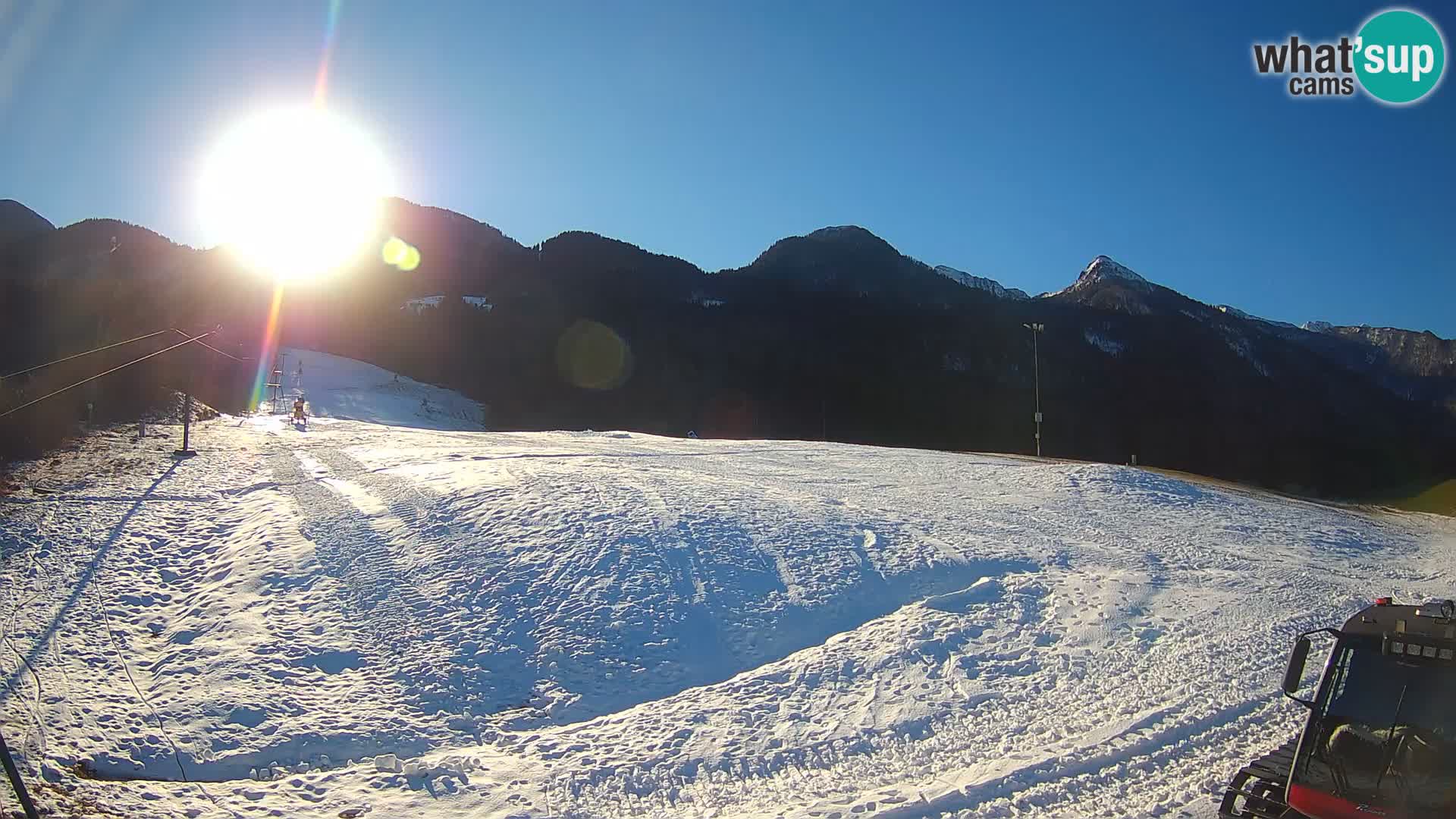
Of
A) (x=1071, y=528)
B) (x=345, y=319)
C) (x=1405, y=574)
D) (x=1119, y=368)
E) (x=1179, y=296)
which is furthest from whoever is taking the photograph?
(x=1179, y=296)

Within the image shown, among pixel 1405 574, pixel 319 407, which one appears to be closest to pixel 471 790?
pixel 1405 574

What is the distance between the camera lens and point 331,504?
17.9m

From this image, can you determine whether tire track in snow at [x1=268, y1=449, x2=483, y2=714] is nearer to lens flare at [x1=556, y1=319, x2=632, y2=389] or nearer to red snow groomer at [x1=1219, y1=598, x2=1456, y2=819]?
red snow groomer at [x1=1219, y1=598, x2=1456, y2=819]

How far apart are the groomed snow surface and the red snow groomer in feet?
3.47

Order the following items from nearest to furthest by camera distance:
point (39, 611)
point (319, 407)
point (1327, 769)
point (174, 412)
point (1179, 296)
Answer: point (1327, 769) → point (39, 611) → point (174, 412) → point (319, 407) → point (1179, 296)

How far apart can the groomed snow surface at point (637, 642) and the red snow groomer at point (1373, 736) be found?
106cm

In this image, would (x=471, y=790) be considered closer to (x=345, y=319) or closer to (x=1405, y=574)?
(x=1405, y=574)

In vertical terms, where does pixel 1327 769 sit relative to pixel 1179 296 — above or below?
below

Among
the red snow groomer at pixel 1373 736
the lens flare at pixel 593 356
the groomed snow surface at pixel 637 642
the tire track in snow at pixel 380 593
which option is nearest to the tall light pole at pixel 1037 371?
the groomed snow surface at pixel 637 642

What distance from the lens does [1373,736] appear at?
18.6ft

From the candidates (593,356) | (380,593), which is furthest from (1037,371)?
(380,593)

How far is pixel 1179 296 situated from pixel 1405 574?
204m

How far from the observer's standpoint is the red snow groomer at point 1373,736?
5.32 metres

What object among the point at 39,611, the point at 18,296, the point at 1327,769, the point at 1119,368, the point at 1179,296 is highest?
the point at 1179,296
